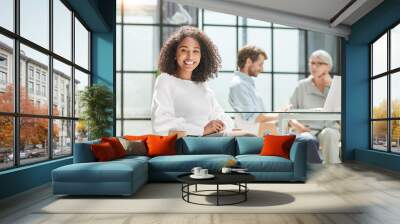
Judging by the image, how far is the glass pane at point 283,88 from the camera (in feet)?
28.8

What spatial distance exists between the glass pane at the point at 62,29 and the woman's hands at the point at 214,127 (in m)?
3.32

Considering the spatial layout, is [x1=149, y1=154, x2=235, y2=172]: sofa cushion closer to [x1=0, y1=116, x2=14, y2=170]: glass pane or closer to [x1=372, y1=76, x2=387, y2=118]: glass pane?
[x1=0, y1=116, x2=14, y2=170]: glass pane

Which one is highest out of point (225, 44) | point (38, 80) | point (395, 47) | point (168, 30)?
point (168, 30)

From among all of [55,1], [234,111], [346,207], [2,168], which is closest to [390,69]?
[234,111]

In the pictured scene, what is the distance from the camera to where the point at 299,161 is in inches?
224

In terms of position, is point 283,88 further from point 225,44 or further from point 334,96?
point 225,44

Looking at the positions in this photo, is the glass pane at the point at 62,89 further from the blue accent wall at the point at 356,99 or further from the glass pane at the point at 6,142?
the blue accent wall at the point at 356,99

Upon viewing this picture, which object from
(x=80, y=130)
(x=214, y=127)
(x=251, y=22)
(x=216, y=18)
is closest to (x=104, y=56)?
(x=80, y=130)

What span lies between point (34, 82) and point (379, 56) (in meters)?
7.30

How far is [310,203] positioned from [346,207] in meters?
0.39

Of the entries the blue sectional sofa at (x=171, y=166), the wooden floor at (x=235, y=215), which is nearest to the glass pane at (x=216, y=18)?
the blue sectional sofa at (x=171, y=166)

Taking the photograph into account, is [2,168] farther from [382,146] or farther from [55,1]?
[382,146]

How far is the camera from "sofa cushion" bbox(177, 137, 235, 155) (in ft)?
21.2

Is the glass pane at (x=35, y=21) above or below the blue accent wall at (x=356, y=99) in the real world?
above
